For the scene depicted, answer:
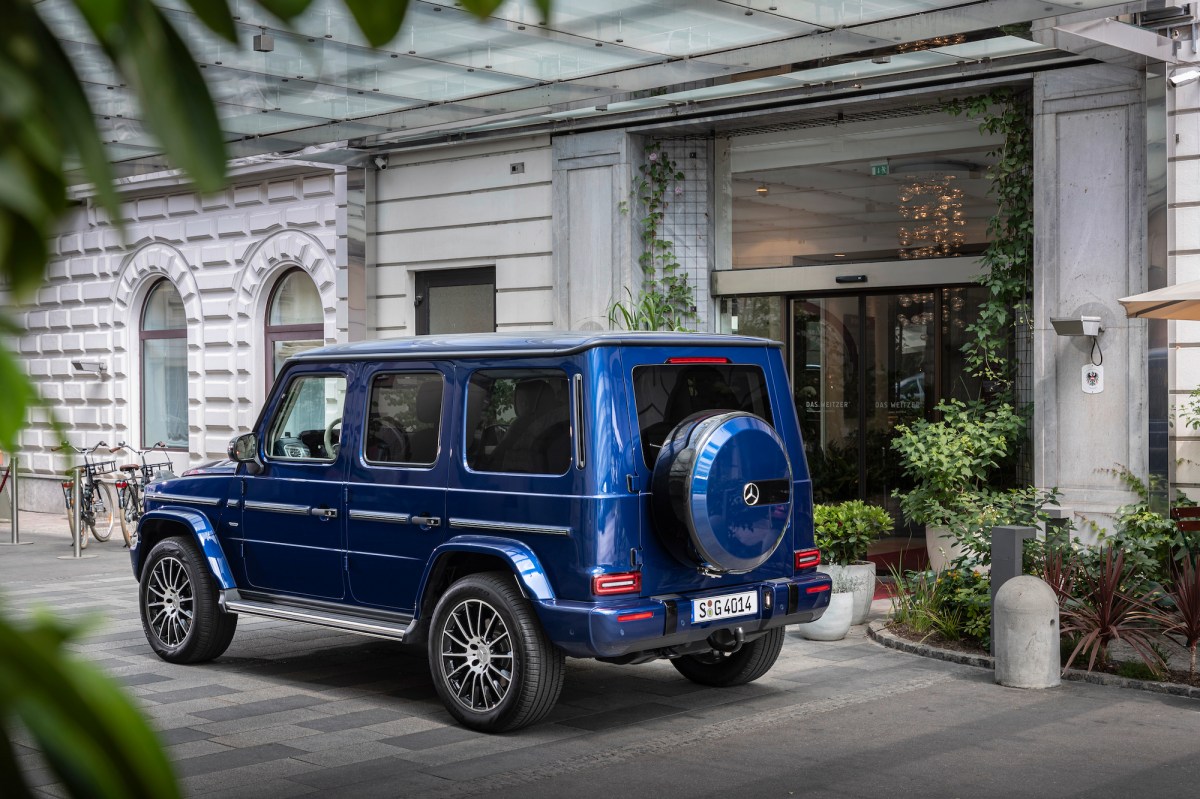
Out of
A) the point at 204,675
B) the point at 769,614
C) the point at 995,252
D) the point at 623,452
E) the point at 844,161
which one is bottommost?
the point at 204,675

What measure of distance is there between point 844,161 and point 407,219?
5.92m

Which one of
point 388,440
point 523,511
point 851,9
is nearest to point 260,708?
point 388,440

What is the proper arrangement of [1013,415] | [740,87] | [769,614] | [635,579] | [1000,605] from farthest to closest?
[740,87] < [1013,415] < [1000,605] < [769,614] < [635,579]

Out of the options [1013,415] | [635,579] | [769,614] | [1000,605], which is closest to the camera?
[635,579]

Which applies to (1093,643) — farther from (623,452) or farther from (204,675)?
(204,675)

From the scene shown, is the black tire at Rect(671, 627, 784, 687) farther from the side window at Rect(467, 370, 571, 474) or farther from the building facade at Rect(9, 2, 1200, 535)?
the building facade at Rect(9, 2, 1200, 535)

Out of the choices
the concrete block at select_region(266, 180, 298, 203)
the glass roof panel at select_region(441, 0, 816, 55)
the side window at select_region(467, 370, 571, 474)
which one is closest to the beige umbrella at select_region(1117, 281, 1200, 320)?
the glass roof panel at select_region(441, 0, 816, 55)

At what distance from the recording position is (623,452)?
7340mm

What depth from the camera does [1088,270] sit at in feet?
41.3

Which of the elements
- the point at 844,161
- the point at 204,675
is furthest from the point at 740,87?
the point at 204,675

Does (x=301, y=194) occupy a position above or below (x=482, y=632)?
above

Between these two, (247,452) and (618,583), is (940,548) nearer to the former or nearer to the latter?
(618,583)

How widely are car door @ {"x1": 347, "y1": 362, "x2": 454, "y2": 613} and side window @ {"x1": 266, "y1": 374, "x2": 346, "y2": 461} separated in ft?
1.35

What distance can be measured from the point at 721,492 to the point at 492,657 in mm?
1490
